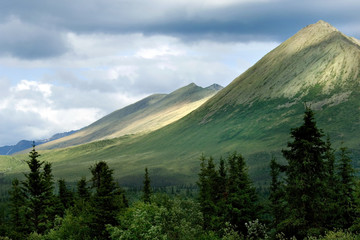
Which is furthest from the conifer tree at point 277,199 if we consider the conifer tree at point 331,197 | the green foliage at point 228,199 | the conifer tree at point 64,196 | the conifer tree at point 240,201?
the conifer tree at point 64,196

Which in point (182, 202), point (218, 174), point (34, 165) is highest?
point (34, 165)

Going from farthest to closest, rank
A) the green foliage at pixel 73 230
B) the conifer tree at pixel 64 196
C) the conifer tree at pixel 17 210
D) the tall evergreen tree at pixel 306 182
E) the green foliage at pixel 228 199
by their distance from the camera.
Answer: the conifer tree at pixel 64 196
the conifer tree at pixel 17 210
the green foliage at pixel 228 199
the green foliage at pixel 73 230
the tall evergreen tree at pixel 306 182

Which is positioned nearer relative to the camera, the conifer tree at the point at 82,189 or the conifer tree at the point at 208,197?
the conifer tree at the point at 208,197

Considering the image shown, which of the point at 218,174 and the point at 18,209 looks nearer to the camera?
the point at 218,174

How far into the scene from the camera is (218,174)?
6756 centimetres

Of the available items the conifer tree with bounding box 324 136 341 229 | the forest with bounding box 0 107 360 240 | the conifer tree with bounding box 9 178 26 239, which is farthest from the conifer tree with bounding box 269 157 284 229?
the conifer tree with bounding box 9 178 26 239

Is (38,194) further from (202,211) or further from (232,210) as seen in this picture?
(232,210)

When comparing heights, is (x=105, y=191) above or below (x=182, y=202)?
above

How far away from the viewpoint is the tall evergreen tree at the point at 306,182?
3919cm

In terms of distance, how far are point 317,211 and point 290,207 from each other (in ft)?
8.24

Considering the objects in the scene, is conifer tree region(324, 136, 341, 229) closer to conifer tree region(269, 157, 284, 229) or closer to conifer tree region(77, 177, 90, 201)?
conifer tree region(269, 157, 284, 229)

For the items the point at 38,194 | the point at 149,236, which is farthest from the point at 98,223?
the point at 38,194

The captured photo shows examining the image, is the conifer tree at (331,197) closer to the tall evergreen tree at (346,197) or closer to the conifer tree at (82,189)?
the tall evergreen tree at (346,197)

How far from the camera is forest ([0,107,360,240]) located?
3966cm
